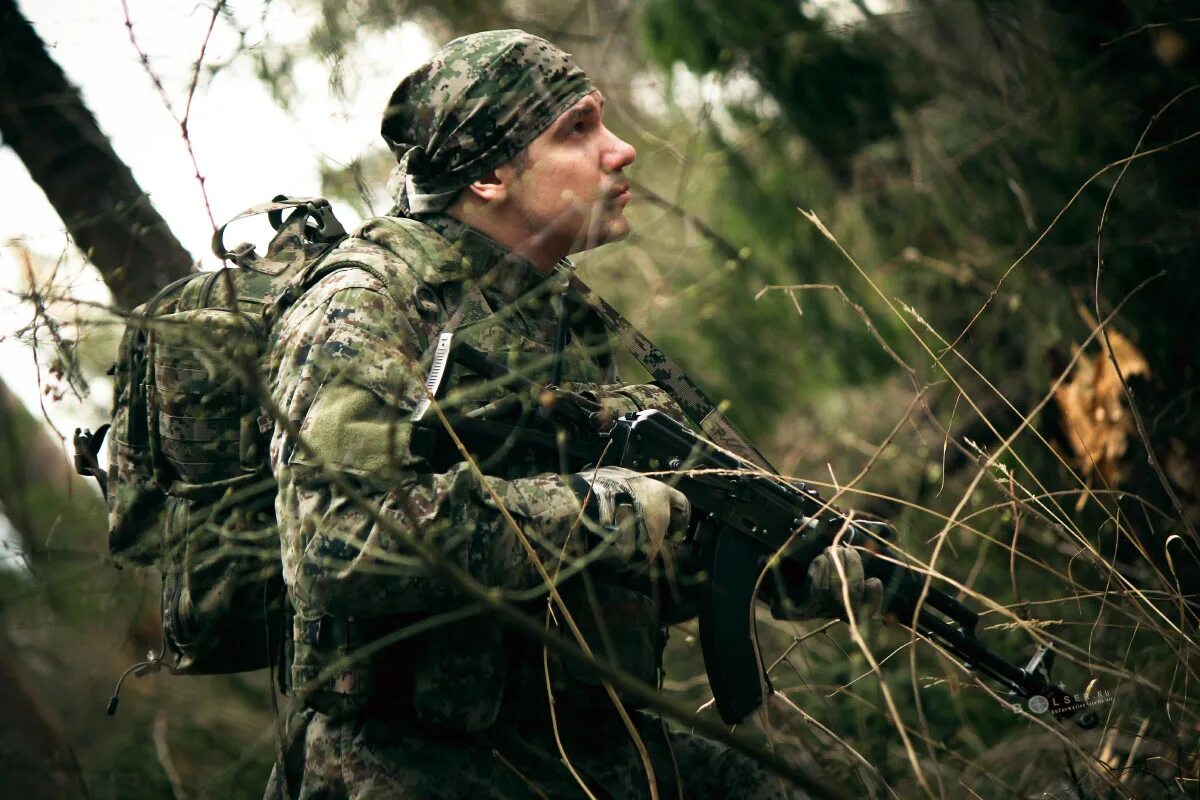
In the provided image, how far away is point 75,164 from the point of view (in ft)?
13.9

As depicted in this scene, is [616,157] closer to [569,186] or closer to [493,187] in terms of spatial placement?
[569,186]

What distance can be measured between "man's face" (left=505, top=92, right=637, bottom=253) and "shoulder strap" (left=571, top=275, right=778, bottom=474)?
23 centimetres

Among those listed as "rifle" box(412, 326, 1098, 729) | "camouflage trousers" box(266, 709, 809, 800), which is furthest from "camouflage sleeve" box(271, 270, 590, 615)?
"camouflage trousers" box(266, 709, 809, 800)

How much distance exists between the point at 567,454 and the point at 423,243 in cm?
58

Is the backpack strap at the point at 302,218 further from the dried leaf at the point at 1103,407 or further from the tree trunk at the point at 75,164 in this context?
the dried leaf at the point at 1103,407

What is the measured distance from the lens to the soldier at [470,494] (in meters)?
2.17

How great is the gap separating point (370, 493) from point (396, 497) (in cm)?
12

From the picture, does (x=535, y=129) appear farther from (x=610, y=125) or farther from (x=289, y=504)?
(x=610, y=125)

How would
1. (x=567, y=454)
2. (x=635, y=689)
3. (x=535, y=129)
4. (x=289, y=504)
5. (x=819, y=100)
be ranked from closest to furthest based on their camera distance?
(x=635, y=689), (x=289, y=504), (x=567, y=454), (x=535, y=129), (x=819, y=100)

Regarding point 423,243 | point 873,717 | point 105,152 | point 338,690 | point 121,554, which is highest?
point 105,152

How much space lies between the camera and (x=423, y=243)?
259 cm

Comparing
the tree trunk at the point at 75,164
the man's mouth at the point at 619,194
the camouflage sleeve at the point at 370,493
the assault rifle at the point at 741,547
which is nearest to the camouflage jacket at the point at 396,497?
the camouflage sleeve at the point at 370,493

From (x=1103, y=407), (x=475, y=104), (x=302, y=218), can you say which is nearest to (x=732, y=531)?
(x=475, y=104)

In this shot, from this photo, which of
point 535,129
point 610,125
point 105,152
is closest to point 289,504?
point 535,129
